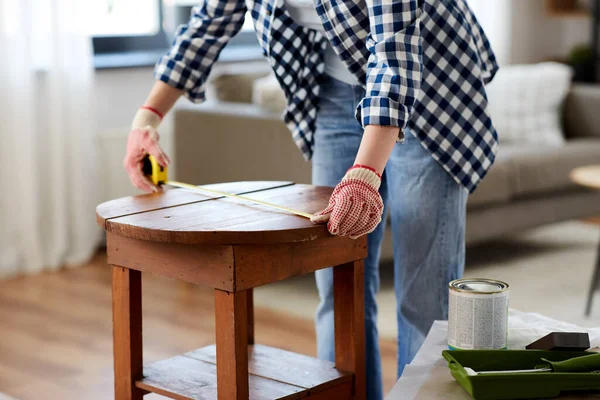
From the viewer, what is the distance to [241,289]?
1233mm

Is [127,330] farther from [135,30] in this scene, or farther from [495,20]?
[495,20]

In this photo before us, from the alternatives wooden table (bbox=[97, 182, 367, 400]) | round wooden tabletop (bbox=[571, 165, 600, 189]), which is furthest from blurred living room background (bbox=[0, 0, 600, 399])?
wooden table (bbox=[97, 182, 367, 400])

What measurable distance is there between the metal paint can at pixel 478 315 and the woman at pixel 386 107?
164 millimetres

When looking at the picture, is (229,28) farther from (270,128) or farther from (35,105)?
(35,105)

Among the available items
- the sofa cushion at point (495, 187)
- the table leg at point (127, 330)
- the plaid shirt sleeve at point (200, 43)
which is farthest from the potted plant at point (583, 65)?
the table leg at point (127, 330)

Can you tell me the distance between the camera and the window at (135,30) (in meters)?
3.78

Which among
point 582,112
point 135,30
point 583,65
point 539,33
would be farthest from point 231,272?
point 539,33

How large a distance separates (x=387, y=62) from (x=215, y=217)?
1.06ft

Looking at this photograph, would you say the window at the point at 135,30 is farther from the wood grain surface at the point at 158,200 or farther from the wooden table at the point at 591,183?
the wood grain surface at the point at 158,200

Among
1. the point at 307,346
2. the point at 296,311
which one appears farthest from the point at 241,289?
the point at 296,311

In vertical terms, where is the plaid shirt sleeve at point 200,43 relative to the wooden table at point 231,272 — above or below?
above

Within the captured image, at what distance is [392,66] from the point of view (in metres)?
1.28

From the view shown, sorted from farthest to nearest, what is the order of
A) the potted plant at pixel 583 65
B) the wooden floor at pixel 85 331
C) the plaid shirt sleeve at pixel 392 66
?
the potted plant at pixel 583 65 < the wooden floor at pixel 85 331 < the plaid shirt sleeve at pixel 392 66

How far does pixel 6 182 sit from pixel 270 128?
980mm
